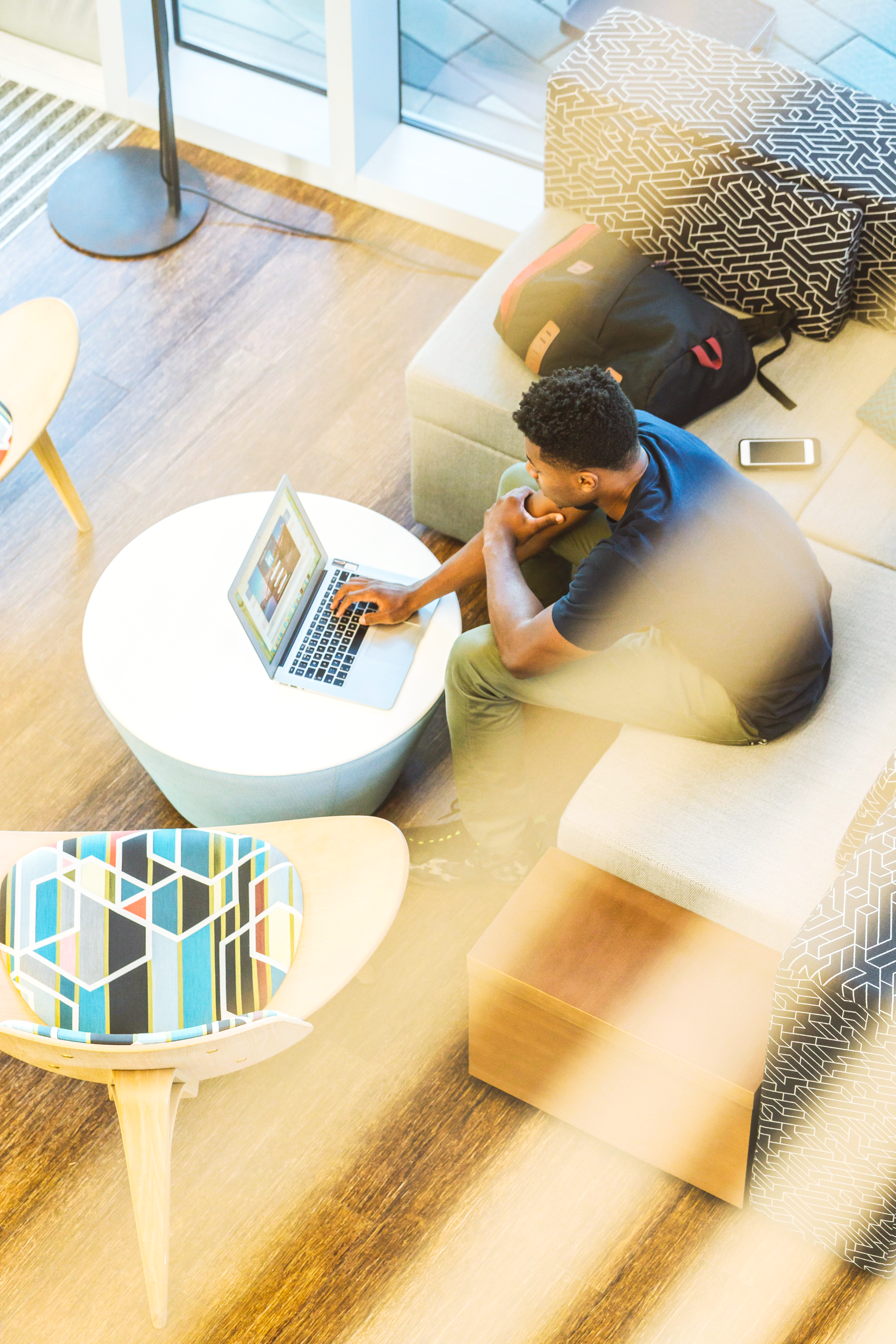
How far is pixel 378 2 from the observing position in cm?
339

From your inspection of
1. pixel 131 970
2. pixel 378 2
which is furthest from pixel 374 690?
pixel 378 2

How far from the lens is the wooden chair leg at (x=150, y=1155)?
5.63ft

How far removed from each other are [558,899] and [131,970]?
71cm

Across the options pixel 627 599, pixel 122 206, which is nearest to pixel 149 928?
pixel 627 599

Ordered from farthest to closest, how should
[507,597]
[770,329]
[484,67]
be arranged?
1. [484,67]
2. [770,329]
3. [507,597]

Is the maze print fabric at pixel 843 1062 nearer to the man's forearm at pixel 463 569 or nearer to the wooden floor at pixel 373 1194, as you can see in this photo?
the wooden floor at pixel 373 1194

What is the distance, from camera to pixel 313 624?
235cm

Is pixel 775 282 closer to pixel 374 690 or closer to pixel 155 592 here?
pixel 374 690

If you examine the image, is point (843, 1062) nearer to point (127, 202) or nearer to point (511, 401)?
point (511, 401)

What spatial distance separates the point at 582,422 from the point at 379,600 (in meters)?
0.60

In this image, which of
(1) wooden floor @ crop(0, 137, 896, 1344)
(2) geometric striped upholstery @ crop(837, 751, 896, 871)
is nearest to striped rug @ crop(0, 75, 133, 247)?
(1) wooden floor @ crop(0, 137, 896, 1344)

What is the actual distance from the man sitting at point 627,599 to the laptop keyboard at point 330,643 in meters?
0.04

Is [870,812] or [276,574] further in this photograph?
[276,574]

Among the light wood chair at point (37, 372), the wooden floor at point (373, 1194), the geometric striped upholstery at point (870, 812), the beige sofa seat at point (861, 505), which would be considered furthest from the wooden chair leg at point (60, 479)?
the geometric striped upholstery at point (870, 812)
